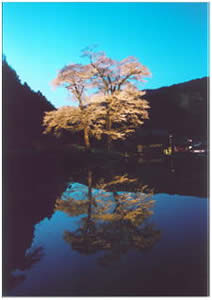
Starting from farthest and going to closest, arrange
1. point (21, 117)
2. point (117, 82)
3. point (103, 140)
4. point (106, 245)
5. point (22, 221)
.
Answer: point (103, 140)
point (21, 117)
point (117, 82)
point (22, 221)
point (106, 245)

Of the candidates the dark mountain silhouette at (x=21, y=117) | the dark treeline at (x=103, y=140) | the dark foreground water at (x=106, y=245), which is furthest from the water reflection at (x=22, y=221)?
the dark mountain silhouette at (x=21, y=117)

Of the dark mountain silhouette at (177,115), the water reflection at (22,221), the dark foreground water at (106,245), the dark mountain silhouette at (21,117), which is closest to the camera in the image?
the dark foreground water at (106,245)

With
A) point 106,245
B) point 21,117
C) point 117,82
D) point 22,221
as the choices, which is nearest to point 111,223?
point 106,245

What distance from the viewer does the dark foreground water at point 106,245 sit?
1.54 m

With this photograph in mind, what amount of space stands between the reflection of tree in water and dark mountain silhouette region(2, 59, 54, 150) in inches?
415

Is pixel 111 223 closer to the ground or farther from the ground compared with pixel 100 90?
closer to the ground

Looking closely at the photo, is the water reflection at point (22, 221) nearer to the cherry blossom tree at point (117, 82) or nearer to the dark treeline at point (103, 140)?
the dark treeline at point (103, 140)

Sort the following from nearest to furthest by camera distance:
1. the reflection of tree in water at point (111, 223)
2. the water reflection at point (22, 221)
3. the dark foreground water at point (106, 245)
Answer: the dark foreground water at point (106, 245) < the water reflection at point (22, 221) < the reflection of tree in water at point (111, 223)

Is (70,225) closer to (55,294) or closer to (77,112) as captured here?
(55,294)

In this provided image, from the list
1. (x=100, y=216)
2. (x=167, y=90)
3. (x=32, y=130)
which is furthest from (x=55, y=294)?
(x=167, y=90)

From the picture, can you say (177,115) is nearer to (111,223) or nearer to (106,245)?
(111,223)

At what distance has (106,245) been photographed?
2.06 meters

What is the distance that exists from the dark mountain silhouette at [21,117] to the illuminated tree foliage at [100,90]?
262cm

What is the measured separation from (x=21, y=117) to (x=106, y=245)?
15.4m
